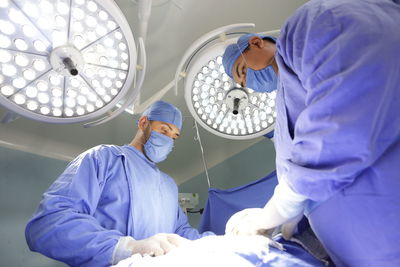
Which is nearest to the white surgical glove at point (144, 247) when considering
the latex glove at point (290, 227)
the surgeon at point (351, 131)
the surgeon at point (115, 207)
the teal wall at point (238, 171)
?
the surgeon at point (115, 207)

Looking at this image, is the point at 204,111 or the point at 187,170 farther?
the point at 187,170

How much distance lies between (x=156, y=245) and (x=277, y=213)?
1.34 ft

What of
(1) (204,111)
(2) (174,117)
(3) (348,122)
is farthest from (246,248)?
(2) (174,117)

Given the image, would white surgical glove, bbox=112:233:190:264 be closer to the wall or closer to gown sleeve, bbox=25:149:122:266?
gown sleeve, bbox=25:149:122:266

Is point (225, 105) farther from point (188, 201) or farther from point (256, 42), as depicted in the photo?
point (188, 201)

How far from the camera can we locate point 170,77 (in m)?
1.71

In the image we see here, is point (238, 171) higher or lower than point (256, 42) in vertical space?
lower

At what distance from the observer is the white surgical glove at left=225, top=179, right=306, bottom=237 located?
69 centimetres

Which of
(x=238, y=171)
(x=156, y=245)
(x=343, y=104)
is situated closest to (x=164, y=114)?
(x=156, y=245)

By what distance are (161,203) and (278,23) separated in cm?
111

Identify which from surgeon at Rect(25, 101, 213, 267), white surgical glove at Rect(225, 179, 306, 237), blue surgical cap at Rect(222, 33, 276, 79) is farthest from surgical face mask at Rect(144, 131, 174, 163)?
white surgical glove at Rect(225, 179, 306, 237)

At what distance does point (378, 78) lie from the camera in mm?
527

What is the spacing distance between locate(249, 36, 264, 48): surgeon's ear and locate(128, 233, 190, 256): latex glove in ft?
2.50

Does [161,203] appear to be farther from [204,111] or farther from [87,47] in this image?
[87,47]
